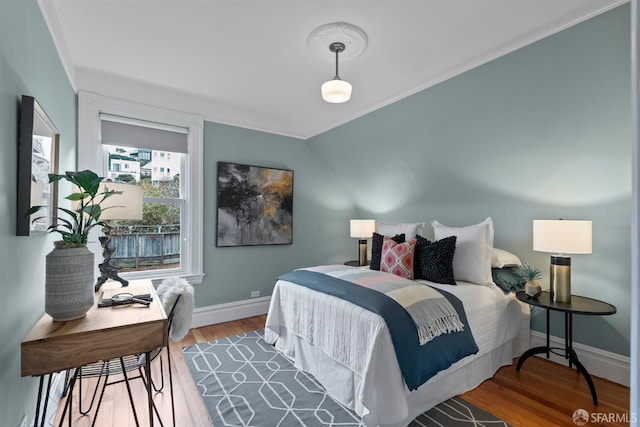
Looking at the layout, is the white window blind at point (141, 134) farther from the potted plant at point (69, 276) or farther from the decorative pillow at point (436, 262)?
the decorative pillow at point (436, 262)

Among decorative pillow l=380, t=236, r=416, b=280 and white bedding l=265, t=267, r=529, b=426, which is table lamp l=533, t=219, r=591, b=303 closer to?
white bedding l=265, t=267, r=529, b=426

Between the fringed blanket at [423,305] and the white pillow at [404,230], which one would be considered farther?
the white pillow at [404,230]

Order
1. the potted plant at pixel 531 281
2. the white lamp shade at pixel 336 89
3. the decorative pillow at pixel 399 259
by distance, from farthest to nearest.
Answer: the decorative pillow at pixel 399 259, the potted plant at pixel 531 281, the white lamp shade at pixel 336 89

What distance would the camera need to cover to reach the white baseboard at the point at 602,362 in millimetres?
2232

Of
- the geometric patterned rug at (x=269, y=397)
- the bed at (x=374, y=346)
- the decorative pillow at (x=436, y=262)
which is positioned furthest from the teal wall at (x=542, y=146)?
the geometric patterned rug at (x=269, y=397)

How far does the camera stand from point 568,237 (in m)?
2.12

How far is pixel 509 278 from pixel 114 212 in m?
3.24

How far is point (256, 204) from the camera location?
3.82 metres

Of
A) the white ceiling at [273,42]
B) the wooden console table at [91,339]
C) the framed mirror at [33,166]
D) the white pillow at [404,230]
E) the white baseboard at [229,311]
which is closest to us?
the wooden console table at [91,339]

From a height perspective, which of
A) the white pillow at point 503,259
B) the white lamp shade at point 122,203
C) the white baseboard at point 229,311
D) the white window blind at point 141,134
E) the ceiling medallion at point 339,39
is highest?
the ceiling medallion at point 339,39

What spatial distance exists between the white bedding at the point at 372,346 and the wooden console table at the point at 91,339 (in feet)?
3.66

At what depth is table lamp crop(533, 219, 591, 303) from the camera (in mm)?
2104

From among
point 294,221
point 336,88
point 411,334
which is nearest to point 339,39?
point 336,88

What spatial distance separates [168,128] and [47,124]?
5.47ft
